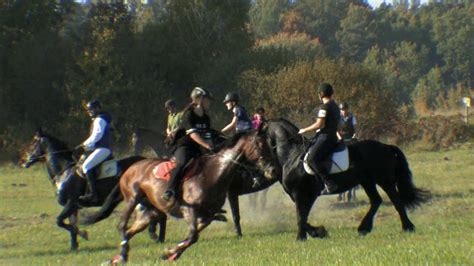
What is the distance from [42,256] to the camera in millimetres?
16719

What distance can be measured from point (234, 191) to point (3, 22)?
131 ft

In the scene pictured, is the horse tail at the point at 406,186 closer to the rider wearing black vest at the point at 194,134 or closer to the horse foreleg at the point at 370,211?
the horse foreleg at the point at 370,211

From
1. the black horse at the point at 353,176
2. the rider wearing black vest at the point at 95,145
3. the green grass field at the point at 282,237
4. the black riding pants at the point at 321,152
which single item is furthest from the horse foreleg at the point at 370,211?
the rider wearing black vest at the point at 95,145

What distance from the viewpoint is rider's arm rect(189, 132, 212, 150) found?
13.6m

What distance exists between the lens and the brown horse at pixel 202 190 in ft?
42.8

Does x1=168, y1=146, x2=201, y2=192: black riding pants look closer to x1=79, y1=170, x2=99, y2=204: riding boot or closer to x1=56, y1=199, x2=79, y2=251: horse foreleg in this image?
x1=79, y1=170, x2=99, y2=204: riding boot

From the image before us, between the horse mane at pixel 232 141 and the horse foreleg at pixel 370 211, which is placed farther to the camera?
the horse foreleg at pixel 370 211

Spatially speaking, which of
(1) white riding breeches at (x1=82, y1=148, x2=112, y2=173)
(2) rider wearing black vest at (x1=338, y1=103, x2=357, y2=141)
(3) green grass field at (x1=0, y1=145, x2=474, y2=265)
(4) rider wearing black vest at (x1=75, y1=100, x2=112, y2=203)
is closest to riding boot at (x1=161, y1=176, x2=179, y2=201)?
(3) green grass field at (x1=0, y1=145, x2=474, y2=265)

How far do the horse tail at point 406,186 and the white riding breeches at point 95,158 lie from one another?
5.35 meters

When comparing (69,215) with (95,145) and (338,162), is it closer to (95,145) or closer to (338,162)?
(95,145)

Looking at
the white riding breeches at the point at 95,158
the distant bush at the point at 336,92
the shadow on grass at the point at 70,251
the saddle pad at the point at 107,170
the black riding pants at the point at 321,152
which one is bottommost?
the distant bush at the point at 336,92

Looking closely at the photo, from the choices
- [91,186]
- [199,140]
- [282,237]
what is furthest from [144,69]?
[199,140]

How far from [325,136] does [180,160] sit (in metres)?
3.28

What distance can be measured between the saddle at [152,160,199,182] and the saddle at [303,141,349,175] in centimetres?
306
